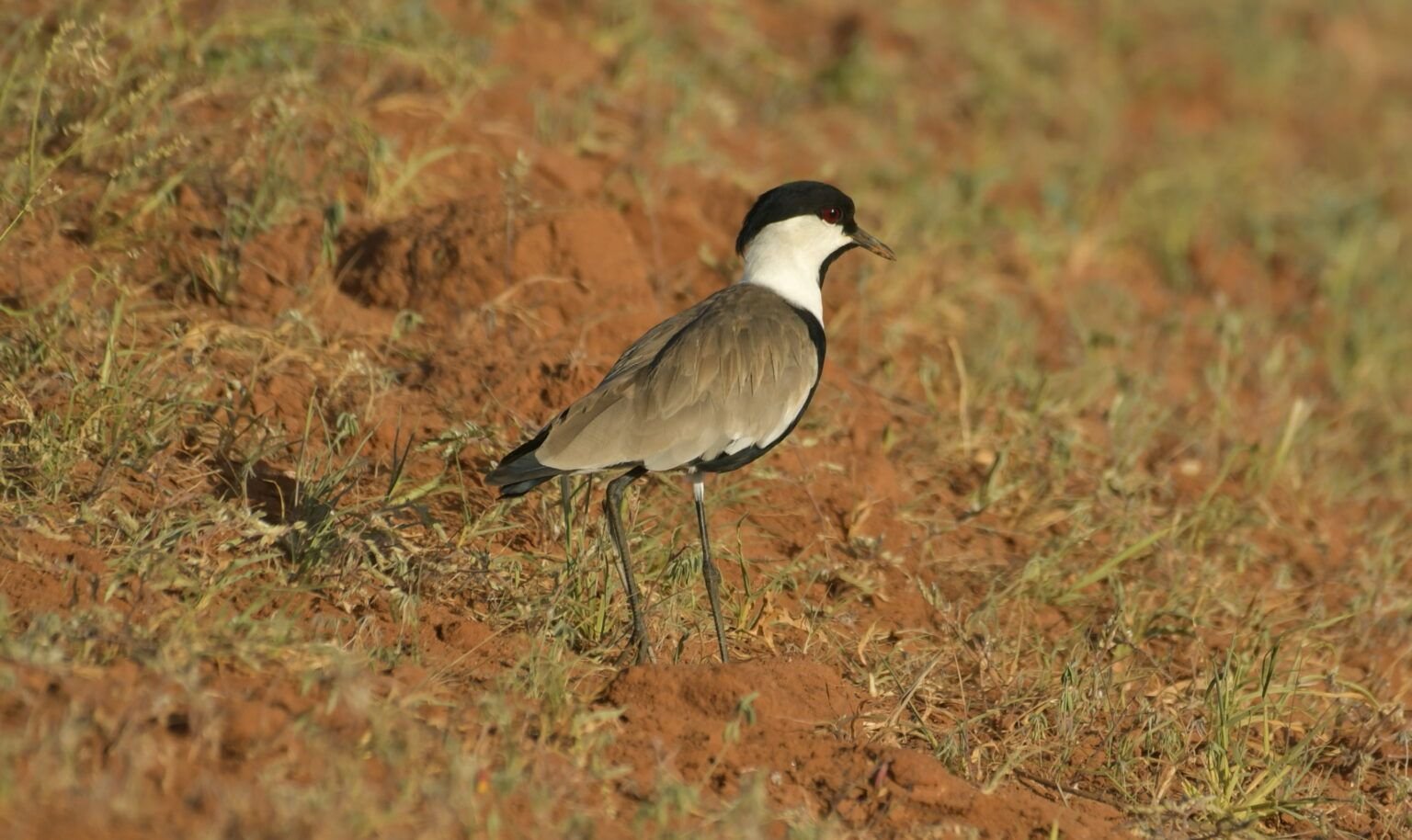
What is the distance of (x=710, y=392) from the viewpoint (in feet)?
15.5

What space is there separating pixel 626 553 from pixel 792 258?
4.31ft

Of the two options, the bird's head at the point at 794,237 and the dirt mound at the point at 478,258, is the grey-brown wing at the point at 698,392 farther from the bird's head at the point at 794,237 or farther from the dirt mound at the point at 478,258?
the dirt mound at the point at 478,258

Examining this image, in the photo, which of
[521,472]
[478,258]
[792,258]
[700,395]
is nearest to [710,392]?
[700,395]

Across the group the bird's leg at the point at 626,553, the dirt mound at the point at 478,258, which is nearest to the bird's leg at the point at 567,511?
the bird's leg at the point at 626,553

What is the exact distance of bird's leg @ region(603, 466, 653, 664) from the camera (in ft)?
14.3

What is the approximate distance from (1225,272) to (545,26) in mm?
3702

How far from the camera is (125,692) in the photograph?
3.48m

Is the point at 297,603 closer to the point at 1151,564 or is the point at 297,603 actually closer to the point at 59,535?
the point at 59,535

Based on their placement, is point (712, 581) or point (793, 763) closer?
point (793, 763)

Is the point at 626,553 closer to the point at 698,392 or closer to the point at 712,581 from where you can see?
the point at 712,581

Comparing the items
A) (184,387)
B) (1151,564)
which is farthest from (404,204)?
(1151,564)

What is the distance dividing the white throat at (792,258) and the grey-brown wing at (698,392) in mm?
176

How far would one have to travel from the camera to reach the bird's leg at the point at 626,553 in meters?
4.37

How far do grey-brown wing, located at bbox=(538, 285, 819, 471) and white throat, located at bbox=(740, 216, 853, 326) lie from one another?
0.18 metres
